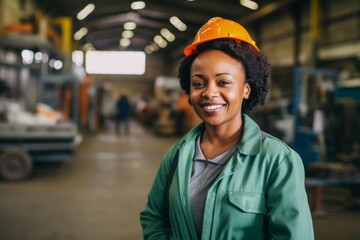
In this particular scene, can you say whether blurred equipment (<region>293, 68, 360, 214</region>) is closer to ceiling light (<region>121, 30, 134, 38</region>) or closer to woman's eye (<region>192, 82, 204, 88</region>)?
woman's eye (<region>192, 82, 204, 88</region>)

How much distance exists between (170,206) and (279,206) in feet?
1.24

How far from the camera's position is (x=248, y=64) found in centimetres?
153

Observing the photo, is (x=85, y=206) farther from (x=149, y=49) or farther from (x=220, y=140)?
(x=149, y=49)

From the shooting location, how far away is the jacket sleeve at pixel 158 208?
1.64 metres

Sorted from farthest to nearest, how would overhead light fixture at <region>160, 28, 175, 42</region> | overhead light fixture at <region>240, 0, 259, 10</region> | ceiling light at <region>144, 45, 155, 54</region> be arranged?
ceiling light at <region>144, 45, 155, 54</region>
overhead light fixture at <region>160, 28, 175, 42</region>
overhead light fixture at <region>240, 0, 259, 10</region>

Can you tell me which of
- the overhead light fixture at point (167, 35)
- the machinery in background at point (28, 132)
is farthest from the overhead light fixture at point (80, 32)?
the machinery in background at point (28, 132)

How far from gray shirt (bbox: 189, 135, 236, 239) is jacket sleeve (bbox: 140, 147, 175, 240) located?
0.14 metres

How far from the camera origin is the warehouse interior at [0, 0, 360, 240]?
17.7 feet

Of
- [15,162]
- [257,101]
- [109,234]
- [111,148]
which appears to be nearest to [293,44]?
[111,148]

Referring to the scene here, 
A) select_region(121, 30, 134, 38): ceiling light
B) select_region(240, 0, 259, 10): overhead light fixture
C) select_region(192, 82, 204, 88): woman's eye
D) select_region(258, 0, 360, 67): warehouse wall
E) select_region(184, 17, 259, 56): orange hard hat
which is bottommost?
select_region(192, 82, 204, 88): woman's eye

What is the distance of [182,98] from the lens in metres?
15.8

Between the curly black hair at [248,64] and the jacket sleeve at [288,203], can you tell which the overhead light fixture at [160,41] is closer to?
the curly black hair at [248,64]


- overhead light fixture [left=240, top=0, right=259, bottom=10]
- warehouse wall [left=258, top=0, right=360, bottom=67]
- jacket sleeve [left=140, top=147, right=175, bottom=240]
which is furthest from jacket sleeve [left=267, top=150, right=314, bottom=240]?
overhead light fixture [left=240, top=0, right=259, bottom=10]

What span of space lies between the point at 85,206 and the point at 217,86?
4.54m
